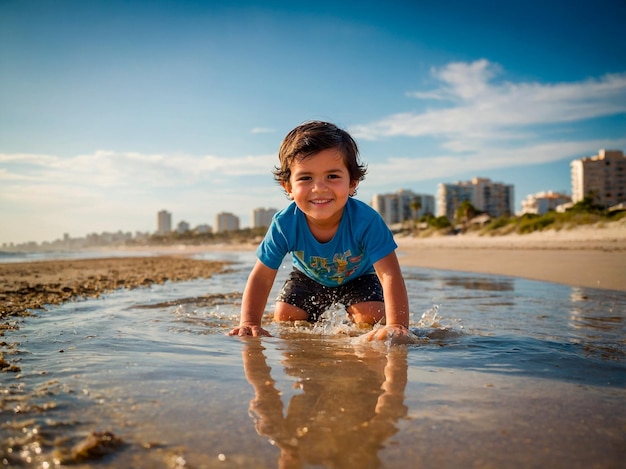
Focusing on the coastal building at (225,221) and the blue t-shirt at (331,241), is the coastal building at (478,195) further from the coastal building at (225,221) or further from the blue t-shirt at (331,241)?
the blue t-shirt at (331,241)

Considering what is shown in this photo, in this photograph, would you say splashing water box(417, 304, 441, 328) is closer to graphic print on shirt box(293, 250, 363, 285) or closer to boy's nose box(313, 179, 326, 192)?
graphic print on shirt box(293, 250, 363, 285)

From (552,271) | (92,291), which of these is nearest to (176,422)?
(92,291)

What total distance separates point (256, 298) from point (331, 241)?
0.73 metres

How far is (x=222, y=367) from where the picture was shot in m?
1.85

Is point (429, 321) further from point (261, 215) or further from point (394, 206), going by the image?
point (261, 215)

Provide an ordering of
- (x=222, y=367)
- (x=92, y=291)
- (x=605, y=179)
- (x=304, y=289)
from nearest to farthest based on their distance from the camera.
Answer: (x=222, y=367), (x=304, y=289), (x=92, y=291), (x=605, y=179)

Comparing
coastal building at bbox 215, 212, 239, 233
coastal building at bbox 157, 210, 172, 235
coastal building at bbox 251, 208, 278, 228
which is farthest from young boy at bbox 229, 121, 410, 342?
coastal building at bbox 157, 210, 172, 235

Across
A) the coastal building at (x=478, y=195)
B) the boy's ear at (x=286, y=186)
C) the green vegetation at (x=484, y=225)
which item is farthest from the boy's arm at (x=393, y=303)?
the coastal building at (x=478, y=195)

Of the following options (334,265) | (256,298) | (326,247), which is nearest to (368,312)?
(334,265)

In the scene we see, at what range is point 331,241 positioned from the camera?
3.43 m

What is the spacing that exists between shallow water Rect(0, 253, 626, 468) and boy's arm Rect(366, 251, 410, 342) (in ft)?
0.44

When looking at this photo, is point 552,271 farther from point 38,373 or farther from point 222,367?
point 38,373

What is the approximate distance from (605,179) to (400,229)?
78.5 meters

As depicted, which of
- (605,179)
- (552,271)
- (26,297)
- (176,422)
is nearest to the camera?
(176,422)
